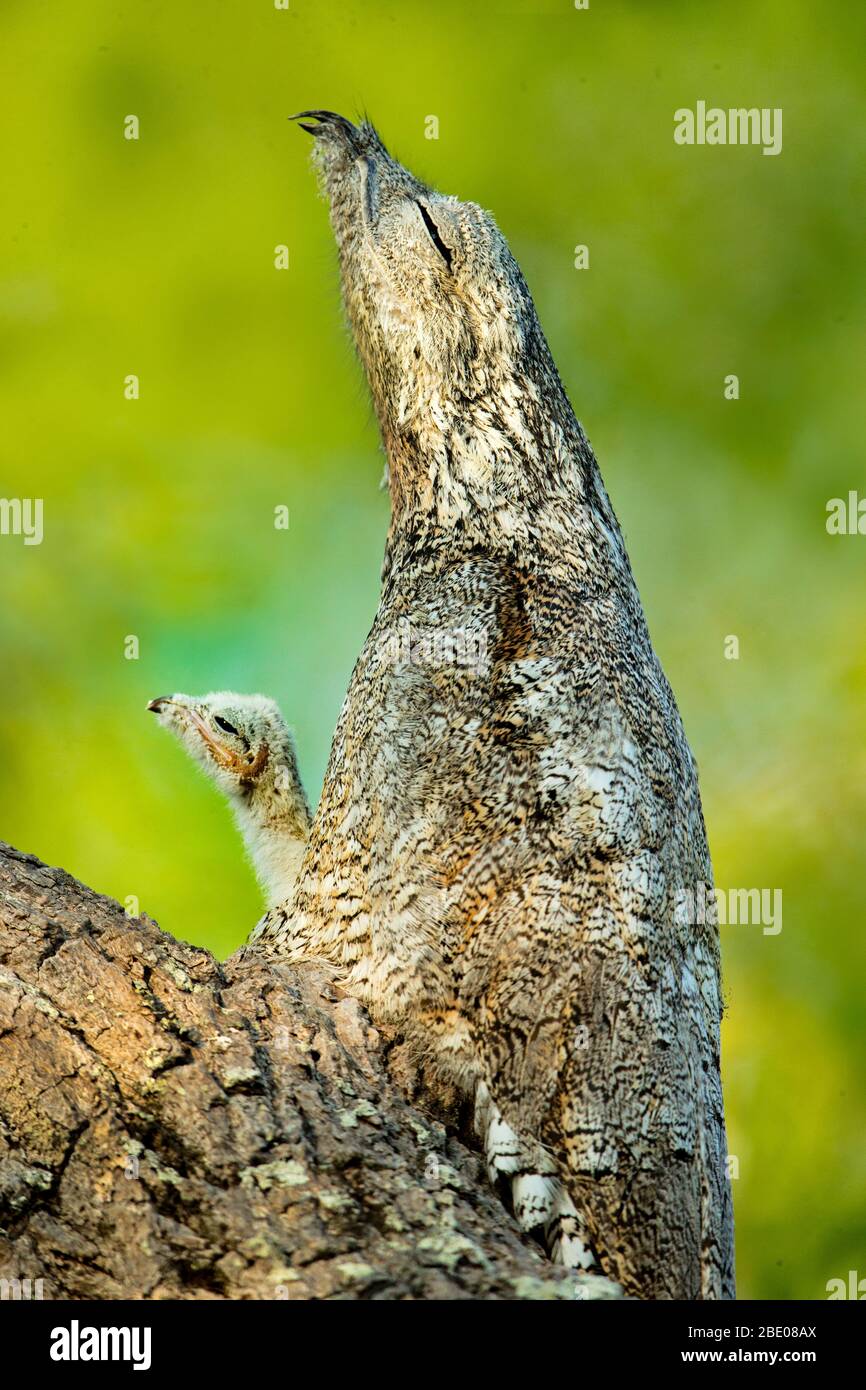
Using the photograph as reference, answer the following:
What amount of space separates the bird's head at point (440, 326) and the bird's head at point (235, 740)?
6.71 ft

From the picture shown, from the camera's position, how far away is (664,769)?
4500mm

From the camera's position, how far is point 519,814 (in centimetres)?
432

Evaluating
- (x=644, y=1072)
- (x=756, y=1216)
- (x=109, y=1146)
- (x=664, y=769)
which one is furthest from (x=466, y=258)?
(x=756, y=1216)

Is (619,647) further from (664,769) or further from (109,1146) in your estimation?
(109,1146)

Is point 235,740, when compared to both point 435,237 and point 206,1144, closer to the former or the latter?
point 435,237

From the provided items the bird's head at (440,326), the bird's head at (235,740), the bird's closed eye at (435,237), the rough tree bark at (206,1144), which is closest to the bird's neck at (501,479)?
the bird's head at (440,326)

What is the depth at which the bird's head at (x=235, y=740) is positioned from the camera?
6.90 metres

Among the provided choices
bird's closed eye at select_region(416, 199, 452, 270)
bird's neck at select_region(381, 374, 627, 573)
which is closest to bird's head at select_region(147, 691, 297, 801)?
bird's neck at select_region(381, 374, 627, 573)

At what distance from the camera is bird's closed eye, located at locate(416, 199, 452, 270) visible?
17.9 ft

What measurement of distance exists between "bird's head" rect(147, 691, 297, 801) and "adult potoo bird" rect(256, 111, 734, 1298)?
199cm

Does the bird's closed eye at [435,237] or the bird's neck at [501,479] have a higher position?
the bird's closed eye at [435,237]

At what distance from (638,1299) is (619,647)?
7.10ft

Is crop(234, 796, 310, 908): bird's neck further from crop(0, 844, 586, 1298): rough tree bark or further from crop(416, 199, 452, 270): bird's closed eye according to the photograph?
crop(416, 199, 452, 270): bird's closed eye

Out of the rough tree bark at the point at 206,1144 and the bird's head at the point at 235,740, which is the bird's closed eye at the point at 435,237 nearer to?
the bird's head at the point at 235,740
